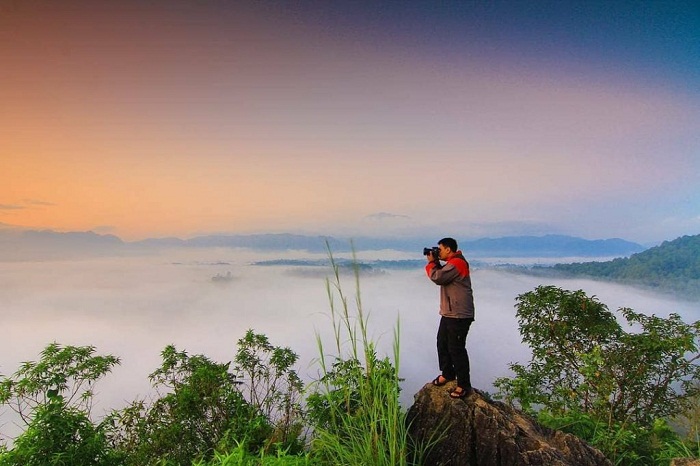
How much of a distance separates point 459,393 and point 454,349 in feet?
1.39

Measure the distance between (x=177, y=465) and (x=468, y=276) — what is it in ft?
15.4

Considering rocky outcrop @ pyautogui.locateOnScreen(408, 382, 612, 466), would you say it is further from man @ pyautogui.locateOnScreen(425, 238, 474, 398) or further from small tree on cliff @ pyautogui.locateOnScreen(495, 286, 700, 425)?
small tree on cliff @ pyautogui.locateOnScreen(495, 286, 700, 425)

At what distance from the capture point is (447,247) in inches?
198

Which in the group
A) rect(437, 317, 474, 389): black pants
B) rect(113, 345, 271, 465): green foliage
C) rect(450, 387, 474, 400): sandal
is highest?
rect(437, 317, 474, 389): black pants

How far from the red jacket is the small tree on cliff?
108 inches

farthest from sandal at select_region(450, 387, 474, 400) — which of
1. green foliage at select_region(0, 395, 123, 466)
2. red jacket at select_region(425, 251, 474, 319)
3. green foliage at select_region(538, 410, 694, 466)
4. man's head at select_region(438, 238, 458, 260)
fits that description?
green foliage at select_region(0, 395, 123, 466)

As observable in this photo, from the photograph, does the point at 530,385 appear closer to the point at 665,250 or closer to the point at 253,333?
the point at 253,333

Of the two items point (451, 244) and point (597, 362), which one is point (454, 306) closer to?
point (451, 244)

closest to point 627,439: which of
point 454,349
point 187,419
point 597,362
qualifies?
point 597,362

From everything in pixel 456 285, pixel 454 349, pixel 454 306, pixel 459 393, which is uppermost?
pixel 456 285

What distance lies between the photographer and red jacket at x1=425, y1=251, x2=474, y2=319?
4.88 m

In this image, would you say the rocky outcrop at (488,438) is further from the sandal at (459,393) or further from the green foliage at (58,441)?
the green foliage at (58,441)

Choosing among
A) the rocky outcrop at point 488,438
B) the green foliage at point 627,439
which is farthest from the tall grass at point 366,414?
the green foliage at point 627,439

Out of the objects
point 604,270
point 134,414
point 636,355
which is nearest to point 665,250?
point 604,270
